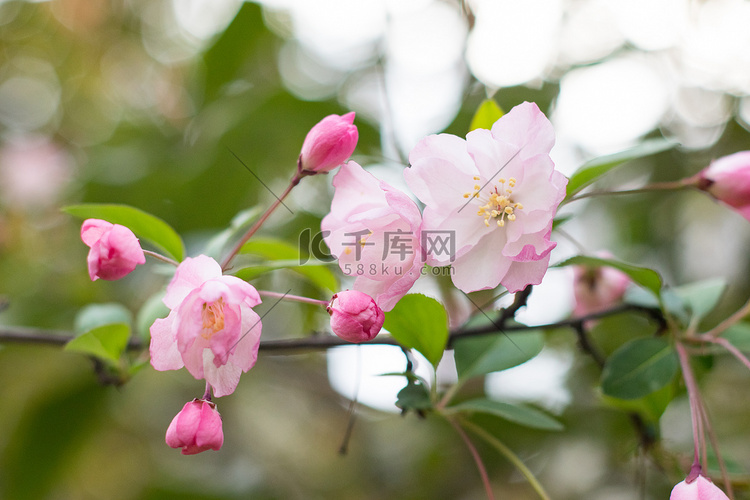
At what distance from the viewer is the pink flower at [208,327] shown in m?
0.54

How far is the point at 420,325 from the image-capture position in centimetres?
76

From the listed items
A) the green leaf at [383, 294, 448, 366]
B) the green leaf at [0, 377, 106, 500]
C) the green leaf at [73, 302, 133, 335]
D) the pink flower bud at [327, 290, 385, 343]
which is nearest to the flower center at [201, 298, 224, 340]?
the pink flower bud at [327, 290, 385, 343]

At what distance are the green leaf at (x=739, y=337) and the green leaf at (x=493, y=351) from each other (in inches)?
12.0

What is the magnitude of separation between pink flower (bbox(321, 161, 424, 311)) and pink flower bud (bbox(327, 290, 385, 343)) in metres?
0.05

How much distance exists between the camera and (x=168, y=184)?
153 centimetres

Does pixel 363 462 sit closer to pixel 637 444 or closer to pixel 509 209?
pixel 637 444

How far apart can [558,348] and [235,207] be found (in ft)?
3.33

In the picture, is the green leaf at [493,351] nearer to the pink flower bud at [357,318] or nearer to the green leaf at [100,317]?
the pink flower bud at [357,318]

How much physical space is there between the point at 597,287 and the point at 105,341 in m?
0.89

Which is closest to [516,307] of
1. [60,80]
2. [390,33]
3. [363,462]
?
[363,462]

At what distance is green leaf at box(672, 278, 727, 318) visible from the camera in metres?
0.90

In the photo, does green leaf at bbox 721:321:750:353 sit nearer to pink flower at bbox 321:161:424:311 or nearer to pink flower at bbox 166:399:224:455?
pink flower at bbox 321:161:424:311

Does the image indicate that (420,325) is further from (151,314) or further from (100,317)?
(100,317)

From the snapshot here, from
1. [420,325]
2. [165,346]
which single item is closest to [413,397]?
[420,325]
